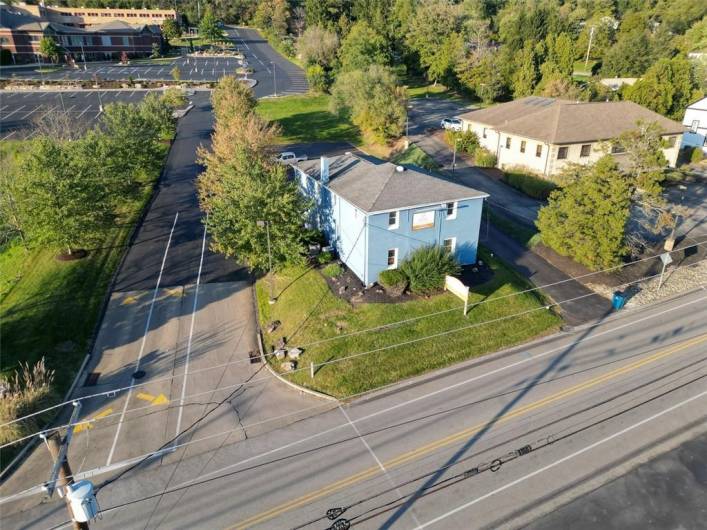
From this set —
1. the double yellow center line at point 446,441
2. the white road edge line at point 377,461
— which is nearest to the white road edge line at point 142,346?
the double yellow center line at point 446,441

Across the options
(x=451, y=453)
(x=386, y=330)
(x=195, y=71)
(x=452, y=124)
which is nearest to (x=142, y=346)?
(x=386, y=330)

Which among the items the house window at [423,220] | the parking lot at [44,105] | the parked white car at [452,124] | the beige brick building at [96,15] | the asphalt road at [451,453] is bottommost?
the asphalt road at [451,453]

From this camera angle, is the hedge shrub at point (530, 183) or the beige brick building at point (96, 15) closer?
the hedge shrub at point (530, 183)

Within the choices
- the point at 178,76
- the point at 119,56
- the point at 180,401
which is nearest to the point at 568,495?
the point at 180,401

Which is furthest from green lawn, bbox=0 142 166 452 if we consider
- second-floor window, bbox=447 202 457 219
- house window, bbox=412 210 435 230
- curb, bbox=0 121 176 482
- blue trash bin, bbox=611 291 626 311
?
blue trash bin, bbox=611 291 626 311

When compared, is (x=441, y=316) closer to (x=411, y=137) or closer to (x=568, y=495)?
(x=568, y=495)

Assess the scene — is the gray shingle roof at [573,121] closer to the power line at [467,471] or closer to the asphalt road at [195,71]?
the power line at [467,471]
